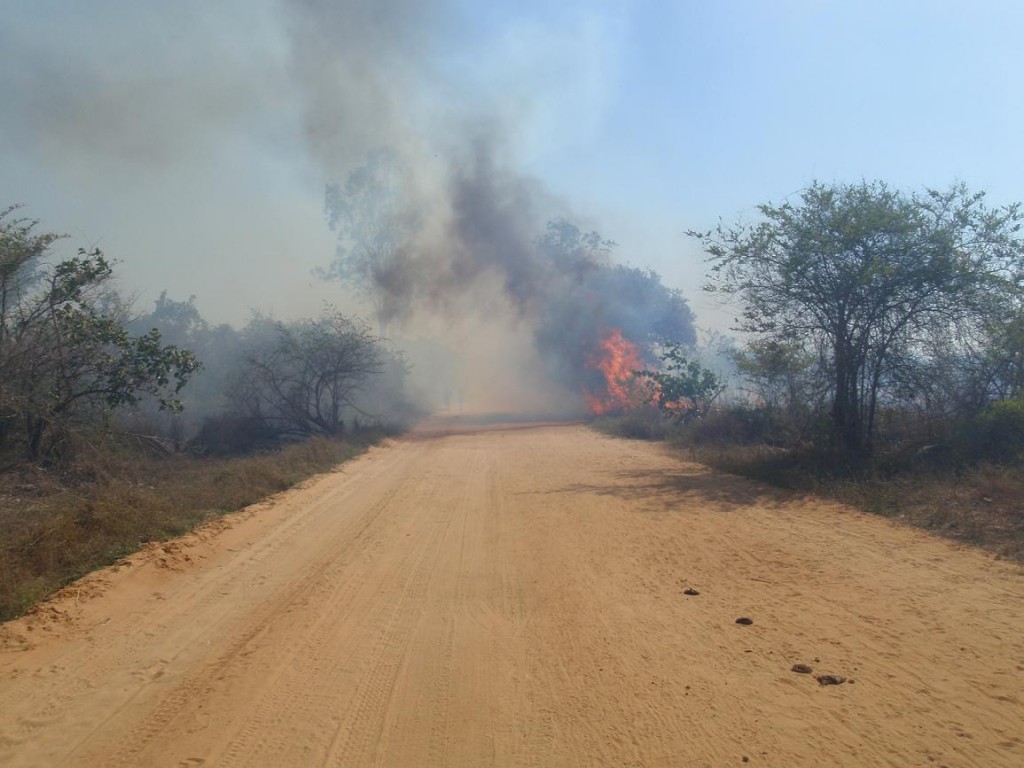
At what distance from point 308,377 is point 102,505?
1882 centimetres

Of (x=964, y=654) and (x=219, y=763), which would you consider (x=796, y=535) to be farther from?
(x=219, y=763)

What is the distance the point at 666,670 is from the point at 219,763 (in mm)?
2816

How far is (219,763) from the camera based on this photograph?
3.74 meters

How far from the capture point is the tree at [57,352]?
1235 cm

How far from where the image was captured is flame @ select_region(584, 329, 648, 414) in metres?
35.5

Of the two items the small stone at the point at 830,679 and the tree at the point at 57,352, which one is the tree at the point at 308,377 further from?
the small stone at the point at 830,679

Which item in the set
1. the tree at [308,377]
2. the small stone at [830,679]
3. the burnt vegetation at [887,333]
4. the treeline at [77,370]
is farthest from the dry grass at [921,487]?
the tree at [308,377]

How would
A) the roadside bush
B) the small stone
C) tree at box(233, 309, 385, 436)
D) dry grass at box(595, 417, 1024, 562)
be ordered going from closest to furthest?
the small stone, dry grass at box(595, 417, 1024, 562), the roadside bush, tree at box(233, 309, 385, 436)

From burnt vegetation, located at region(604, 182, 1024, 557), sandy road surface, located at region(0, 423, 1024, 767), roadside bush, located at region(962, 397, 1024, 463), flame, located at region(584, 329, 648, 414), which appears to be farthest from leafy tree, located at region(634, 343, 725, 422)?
sandy road surface, located at region(0, 423, 1024, 767)

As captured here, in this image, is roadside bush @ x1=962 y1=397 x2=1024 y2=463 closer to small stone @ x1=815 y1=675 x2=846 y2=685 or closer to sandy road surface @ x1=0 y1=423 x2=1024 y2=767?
sandy road surface @ x1=0 y1=423 x2=1024 y2=767

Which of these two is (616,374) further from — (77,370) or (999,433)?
(77,370)

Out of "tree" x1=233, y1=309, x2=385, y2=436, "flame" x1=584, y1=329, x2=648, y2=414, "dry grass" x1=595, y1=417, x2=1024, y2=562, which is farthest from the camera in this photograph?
"flame" x1=584, y1=329, x2=648, y2=414

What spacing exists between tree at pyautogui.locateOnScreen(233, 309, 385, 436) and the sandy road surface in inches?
649

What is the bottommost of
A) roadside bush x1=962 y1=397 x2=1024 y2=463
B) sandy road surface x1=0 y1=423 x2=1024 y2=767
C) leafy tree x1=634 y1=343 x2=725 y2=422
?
sandy road surface x1=0 y1=423 x2=1024 y2=767
